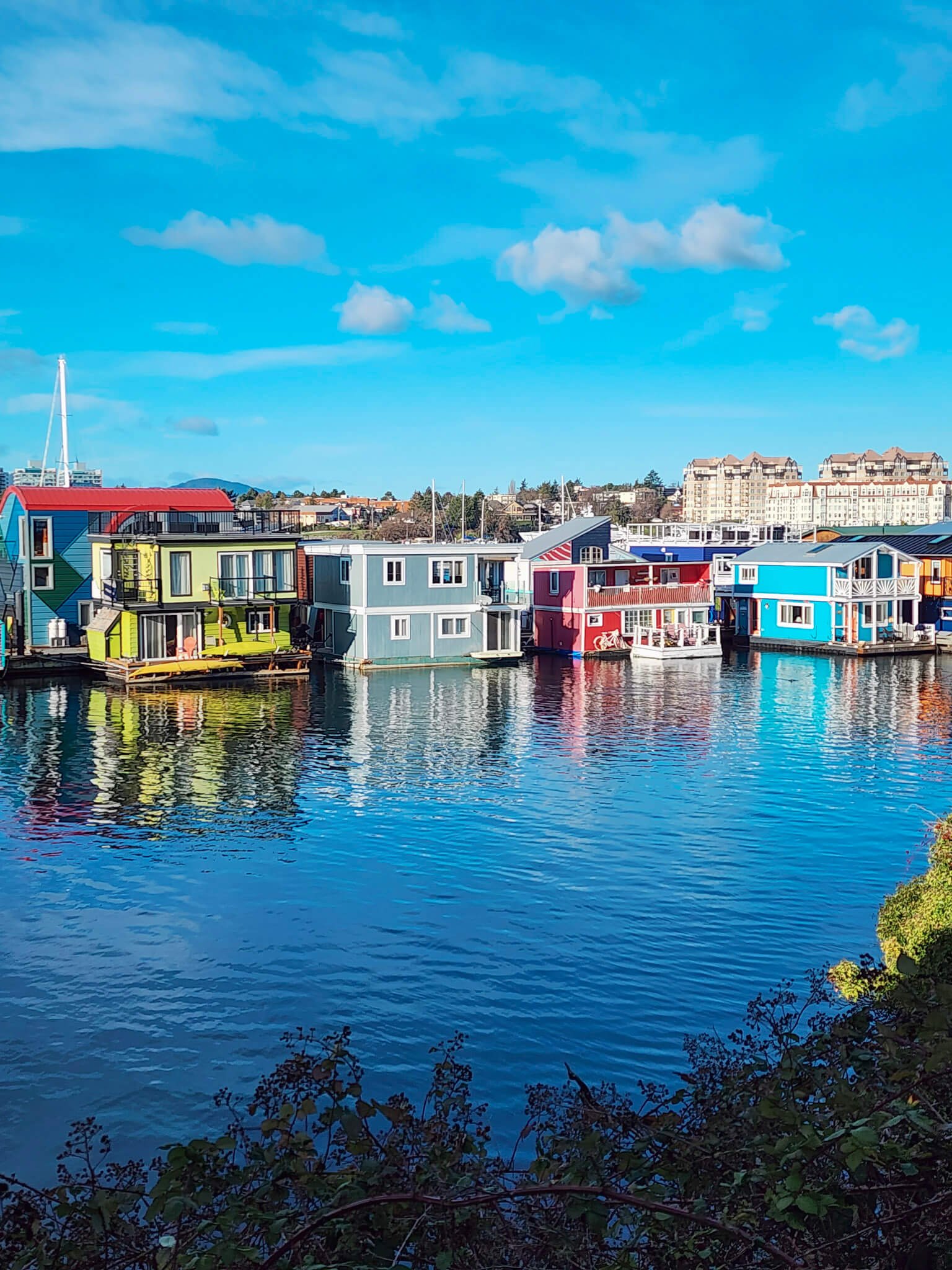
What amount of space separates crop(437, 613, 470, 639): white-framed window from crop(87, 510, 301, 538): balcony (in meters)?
8.17

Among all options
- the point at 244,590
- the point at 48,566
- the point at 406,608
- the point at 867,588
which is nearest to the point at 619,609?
the point at 406,608

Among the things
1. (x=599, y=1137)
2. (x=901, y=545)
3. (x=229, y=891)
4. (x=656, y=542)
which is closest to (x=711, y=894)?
(x=229, y=891)

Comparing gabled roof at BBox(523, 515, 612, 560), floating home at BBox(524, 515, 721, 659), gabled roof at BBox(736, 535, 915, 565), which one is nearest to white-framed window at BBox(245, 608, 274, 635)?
floating home at BBox(524, 515, 721, 659)

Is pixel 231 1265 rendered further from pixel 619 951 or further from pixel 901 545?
pixel 901 545

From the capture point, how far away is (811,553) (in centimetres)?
6481

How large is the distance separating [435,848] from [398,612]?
100.0 feet

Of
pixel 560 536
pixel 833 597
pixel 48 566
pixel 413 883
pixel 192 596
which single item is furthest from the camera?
pixel 560 536

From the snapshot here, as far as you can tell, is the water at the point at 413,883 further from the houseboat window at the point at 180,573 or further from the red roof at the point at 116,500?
the red roof at the point at 116,500

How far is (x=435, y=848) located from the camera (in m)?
24.2

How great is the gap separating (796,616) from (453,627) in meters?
20.6

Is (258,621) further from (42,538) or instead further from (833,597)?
(833,597)

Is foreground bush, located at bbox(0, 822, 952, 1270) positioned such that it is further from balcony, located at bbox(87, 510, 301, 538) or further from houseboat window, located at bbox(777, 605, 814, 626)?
houseboat window, located at bbox(777, 605, 814, 626)

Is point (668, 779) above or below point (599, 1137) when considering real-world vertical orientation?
below

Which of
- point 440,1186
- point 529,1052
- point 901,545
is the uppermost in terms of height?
point 901,545
